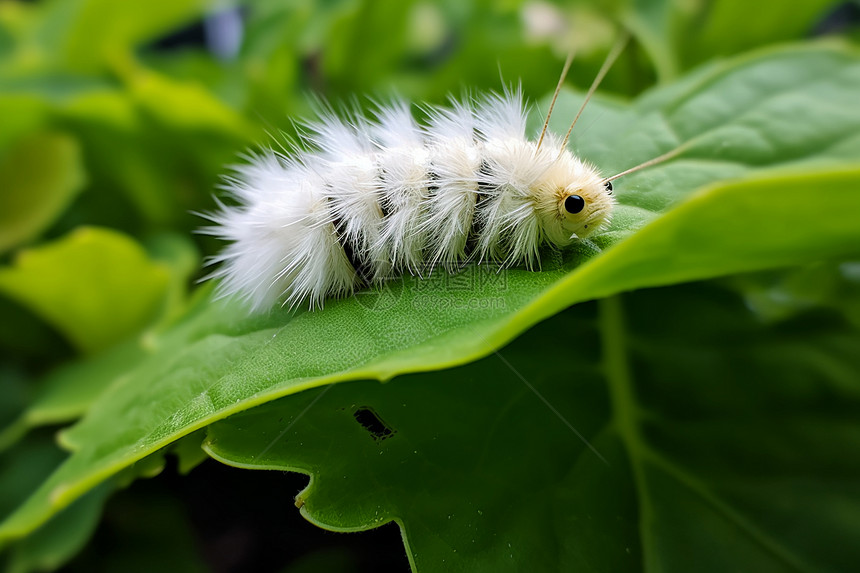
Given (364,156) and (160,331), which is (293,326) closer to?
(364,156)

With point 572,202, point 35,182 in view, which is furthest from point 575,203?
point 35,182

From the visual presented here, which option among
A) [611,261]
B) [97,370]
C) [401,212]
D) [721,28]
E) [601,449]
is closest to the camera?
[611,261]

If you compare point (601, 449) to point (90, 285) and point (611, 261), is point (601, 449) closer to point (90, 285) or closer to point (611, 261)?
point (611, 261)

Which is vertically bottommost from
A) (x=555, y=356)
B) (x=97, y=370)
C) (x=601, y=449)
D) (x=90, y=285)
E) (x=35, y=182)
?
(x=601, y=449)

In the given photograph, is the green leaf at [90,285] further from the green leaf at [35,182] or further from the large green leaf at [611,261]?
the large green leaf at [611,261]

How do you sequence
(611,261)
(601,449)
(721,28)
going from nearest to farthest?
1. (611,261)
2. (601,449)
3. (721,28)

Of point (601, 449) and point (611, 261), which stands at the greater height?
point (611, 261)

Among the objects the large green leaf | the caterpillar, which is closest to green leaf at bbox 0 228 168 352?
the large green leaf
